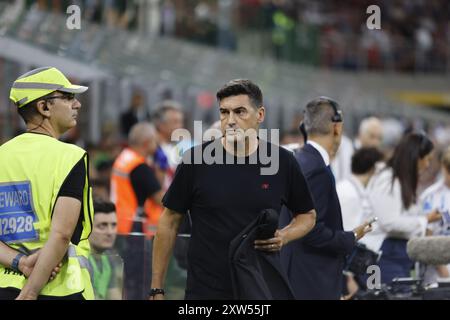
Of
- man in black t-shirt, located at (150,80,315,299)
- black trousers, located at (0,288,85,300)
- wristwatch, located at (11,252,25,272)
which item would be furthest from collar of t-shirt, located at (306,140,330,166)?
wristwatch, located at (11,252,25,272)

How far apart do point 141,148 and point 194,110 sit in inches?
290

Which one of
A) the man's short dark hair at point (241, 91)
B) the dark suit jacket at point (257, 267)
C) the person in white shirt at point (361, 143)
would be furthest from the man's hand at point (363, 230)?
the person in white shirt at point (361, 143)

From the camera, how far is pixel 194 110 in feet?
58.6

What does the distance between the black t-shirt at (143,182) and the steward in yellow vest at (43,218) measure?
4.87 metres

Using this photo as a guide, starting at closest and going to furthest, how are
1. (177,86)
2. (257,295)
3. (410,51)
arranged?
(257,295), (177,86), (410,51)

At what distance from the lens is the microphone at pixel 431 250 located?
21.9 feet

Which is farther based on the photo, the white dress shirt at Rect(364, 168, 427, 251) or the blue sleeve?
the white dress shirt at Rect(364, 168, 427, 251)

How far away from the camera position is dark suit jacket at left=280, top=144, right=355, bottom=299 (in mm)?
6684

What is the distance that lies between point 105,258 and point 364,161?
7.94ft

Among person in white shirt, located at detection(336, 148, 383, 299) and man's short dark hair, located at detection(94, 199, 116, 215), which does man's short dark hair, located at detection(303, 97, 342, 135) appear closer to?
person in white shirt, located at detection(336, 148, 383, 299)

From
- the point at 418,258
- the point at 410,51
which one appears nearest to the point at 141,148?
the point at 418,258

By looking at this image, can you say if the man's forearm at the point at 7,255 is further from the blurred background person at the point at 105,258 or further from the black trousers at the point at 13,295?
the blurred background person at the point at 105,258

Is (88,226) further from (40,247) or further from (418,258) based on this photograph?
(418,258)

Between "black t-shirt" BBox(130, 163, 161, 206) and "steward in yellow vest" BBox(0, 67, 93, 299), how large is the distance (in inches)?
192
